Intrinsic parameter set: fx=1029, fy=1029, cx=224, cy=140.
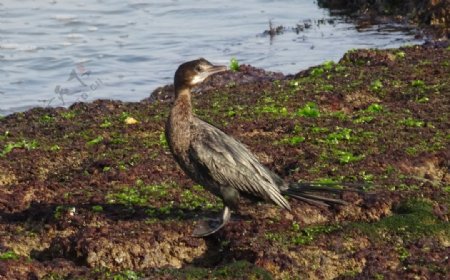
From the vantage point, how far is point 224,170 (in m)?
7.36

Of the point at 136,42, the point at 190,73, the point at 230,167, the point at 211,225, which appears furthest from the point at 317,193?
the point at 136,42

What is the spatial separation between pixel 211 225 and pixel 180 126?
807 millimetres

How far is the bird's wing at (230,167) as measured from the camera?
733 centimetres

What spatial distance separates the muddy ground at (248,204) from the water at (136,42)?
4242 millimetres

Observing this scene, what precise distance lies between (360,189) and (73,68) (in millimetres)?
10306

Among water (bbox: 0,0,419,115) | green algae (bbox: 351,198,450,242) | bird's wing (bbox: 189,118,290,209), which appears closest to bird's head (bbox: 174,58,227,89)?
bird's wing (bbox: 189,118,290,209)

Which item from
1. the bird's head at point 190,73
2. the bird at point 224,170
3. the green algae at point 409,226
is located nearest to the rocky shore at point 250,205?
the green algae at point 409,226

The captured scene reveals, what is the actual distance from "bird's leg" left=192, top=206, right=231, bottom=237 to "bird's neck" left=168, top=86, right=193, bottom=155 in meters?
0.54

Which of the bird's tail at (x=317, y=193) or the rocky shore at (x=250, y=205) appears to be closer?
the rocky shore at (x=250, y=205)

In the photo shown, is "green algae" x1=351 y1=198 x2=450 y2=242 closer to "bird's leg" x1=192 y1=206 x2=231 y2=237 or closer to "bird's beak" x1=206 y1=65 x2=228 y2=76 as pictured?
"bird's leg" x1=192 y1=206 x2=231 y2=237

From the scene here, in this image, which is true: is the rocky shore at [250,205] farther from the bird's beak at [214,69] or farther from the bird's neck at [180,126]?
the bird's beak at [214,69]

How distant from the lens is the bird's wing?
24.1 feet

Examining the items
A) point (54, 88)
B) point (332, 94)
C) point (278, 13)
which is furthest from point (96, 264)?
point (278, 13)

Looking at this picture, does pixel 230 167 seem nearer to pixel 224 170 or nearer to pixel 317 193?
pixel 224 170
